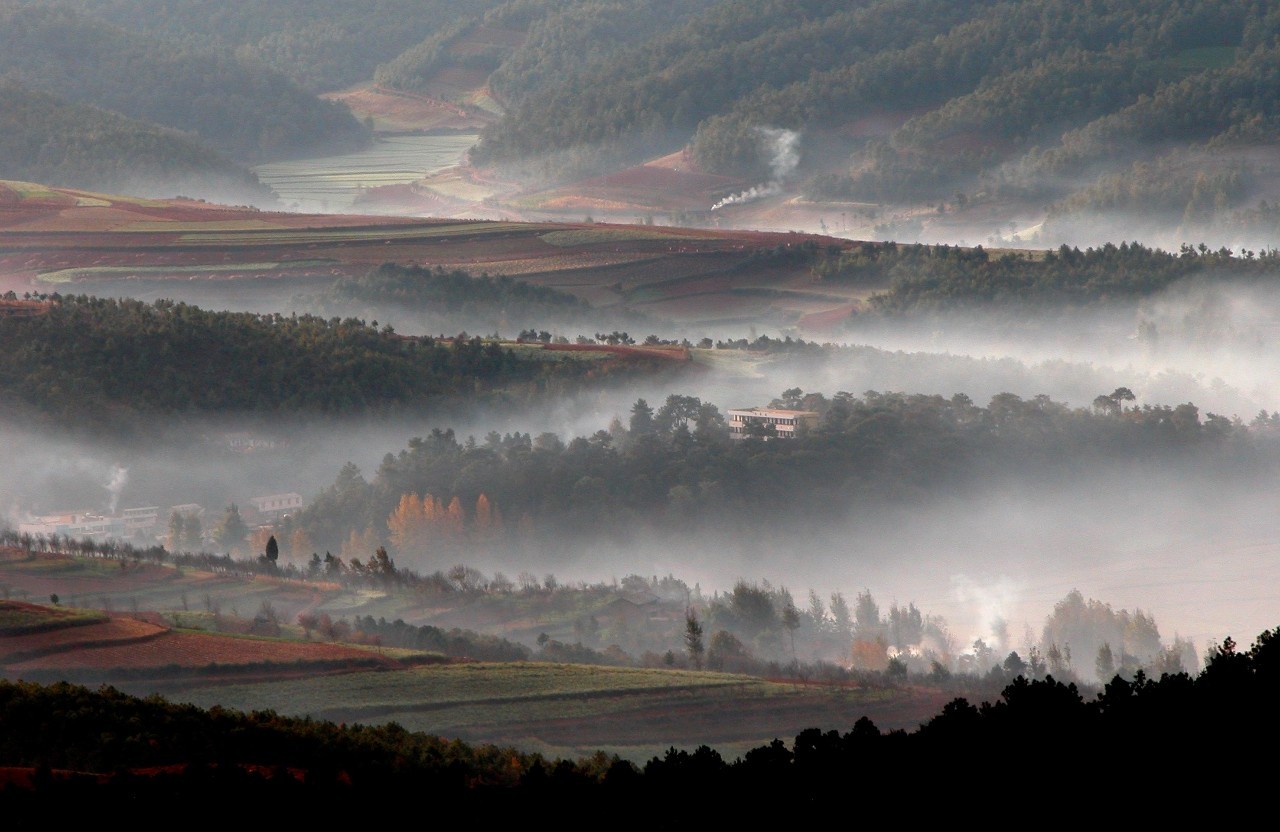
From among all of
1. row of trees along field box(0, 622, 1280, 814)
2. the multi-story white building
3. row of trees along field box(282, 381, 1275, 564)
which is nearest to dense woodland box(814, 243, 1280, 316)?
row of trees along field box(282, 381, 1275, 564)

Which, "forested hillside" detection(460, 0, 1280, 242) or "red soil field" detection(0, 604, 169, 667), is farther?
"forested hillside" detection(460, 0, 1280, 242)

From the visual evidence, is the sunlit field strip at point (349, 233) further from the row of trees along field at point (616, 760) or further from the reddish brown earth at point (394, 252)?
the row of trees along field at point (616, 760)

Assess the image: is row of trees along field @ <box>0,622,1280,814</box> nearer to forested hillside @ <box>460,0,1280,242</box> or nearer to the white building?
the white building

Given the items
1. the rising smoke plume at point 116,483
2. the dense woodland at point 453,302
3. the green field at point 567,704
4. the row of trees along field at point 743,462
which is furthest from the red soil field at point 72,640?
the dense woodland at point 453,302

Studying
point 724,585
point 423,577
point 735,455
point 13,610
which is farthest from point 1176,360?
point 13,610

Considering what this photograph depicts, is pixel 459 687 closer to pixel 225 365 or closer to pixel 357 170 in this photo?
pixel 225 365

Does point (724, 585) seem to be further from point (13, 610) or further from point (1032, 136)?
point (1032, 136)

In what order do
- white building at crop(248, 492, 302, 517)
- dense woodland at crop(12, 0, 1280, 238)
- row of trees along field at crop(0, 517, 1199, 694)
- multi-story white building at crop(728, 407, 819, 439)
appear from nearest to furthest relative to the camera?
row of trees along field at crop(0, 517, 1199, 694) < white building at crop(248, 492, 302, 517) < multi-story white building at crop(728, 407, 819, 439) < dense woodland at crop(12, 0, 1280, 238)
